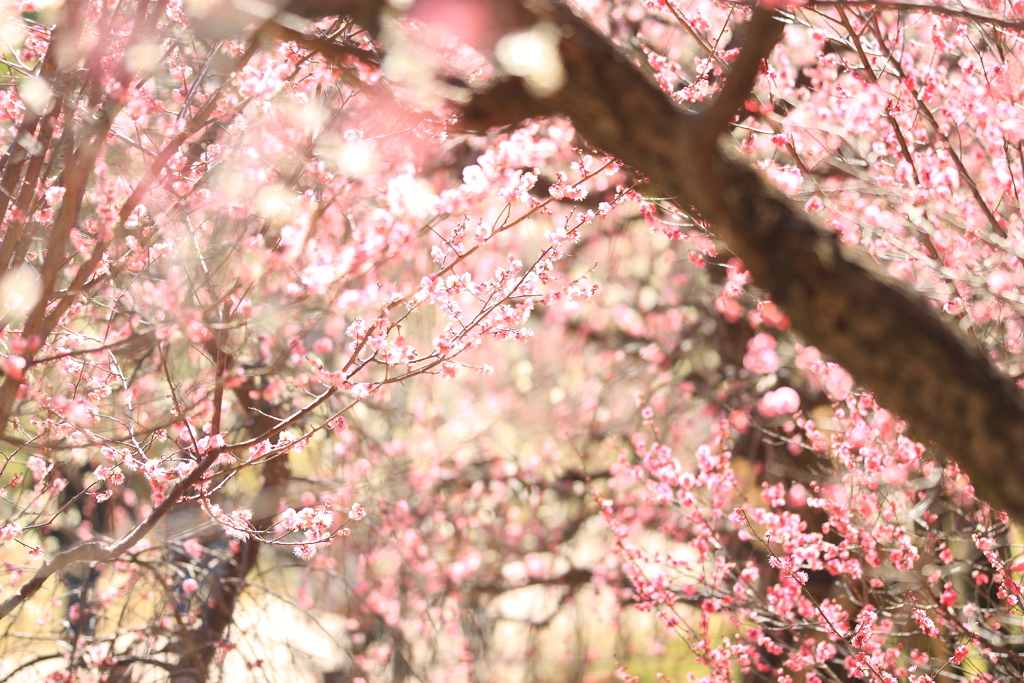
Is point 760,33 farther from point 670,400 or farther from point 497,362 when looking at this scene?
point 497,362

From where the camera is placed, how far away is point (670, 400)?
8.54m

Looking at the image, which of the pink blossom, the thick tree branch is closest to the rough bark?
the thick tree branch

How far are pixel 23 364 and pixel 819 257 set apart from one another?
99.0 inches

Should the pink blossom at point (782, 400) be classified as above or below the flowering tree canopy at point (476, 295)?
above

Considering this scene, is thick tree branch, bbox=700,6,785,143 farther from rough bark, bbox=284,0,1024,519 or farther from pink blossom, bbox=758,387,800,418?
pink blossom, bbox=758,387,800,418

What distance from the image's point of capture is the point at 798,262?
6.59 feet

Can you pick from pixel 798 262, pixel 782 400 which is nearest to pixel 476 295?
pixel 798 262

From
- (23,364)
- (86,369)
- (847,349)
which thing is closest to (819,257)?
(847,349)

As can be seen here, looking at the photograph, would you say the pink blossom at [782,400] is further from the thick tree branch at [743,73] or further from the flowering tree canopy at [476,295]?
the thick tree branch at [743,73]

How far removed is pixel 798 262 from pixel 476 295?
194cm

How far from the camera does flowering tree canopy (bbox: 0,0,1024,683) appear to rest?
7.08 ft

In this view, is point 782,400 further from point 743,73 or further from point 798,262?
point 743,73

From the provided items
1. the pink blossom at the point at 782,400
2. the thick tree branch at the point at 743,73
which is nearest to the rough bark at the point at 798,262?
the thick tree branch at the point at 743,73

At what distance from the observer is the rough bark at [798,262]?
1905mm
